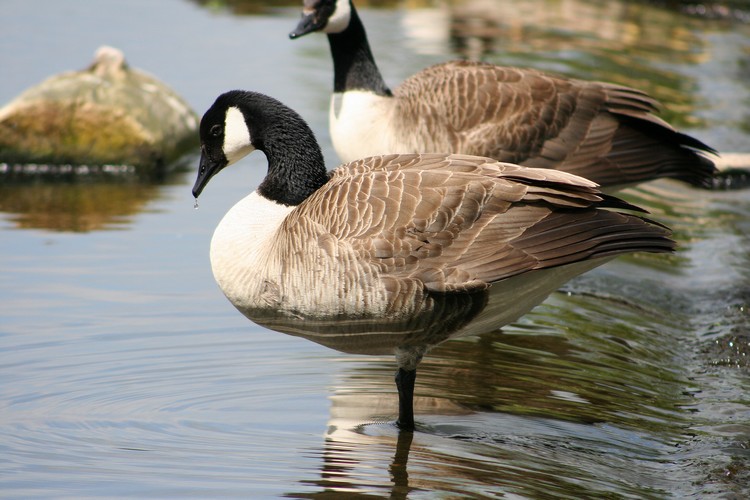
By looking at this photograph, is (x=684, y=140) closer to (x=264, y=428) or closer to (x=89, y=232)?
(x=264, y=428)

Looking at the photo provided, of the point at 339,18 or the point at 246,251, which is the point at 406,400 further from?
the point at 339,18

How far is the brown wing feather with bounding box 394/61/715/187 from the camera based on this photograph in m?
8.53

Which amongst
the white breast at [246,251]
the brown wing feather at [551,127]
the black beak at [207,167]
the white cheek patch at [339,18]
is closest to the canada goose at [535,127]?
the brown wing feather at [551,127]

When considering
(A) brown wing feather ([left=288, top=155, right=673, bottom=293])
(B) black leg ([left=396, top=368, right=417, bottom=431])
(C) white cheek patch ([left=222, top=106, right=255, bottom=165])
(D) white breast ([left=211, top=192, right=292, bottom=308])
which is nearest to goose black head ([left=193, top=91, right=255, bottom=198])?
(C) white cheek patch ([left=222, top=106, right=255, bottom=165])

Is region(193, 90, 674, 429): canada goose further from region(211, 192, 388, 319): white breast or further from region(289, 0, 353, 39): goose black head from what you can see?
region(289, 0, 353, 39): goose black head

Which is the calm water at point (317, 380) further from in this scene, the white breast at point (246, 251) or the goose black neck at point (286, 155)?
the goose black neck at point (286, 155)

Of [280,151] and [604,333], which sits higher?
[280,151]

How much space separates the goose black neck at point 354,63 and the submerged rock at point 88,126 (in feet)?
8.74

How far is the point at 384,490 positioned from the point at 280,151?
7.08 ft

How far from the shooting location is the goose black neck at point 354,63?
9609 mm

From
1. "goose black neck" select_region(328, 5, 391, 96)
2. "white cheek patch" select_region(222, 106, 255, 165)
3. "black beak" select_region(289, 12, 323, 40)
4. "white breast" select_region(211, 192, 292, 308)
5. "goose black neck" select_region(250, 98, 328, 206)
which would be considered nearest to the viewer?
"white breast" select_region(211, 192, 292, 308)

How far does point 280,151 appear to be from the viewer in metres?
6.31

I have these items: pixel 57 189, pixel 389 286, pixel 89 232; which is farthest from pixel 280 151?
pixel 57 189

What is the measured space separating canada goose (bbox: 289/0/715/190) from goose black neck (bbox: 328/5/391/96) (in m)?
0.49
